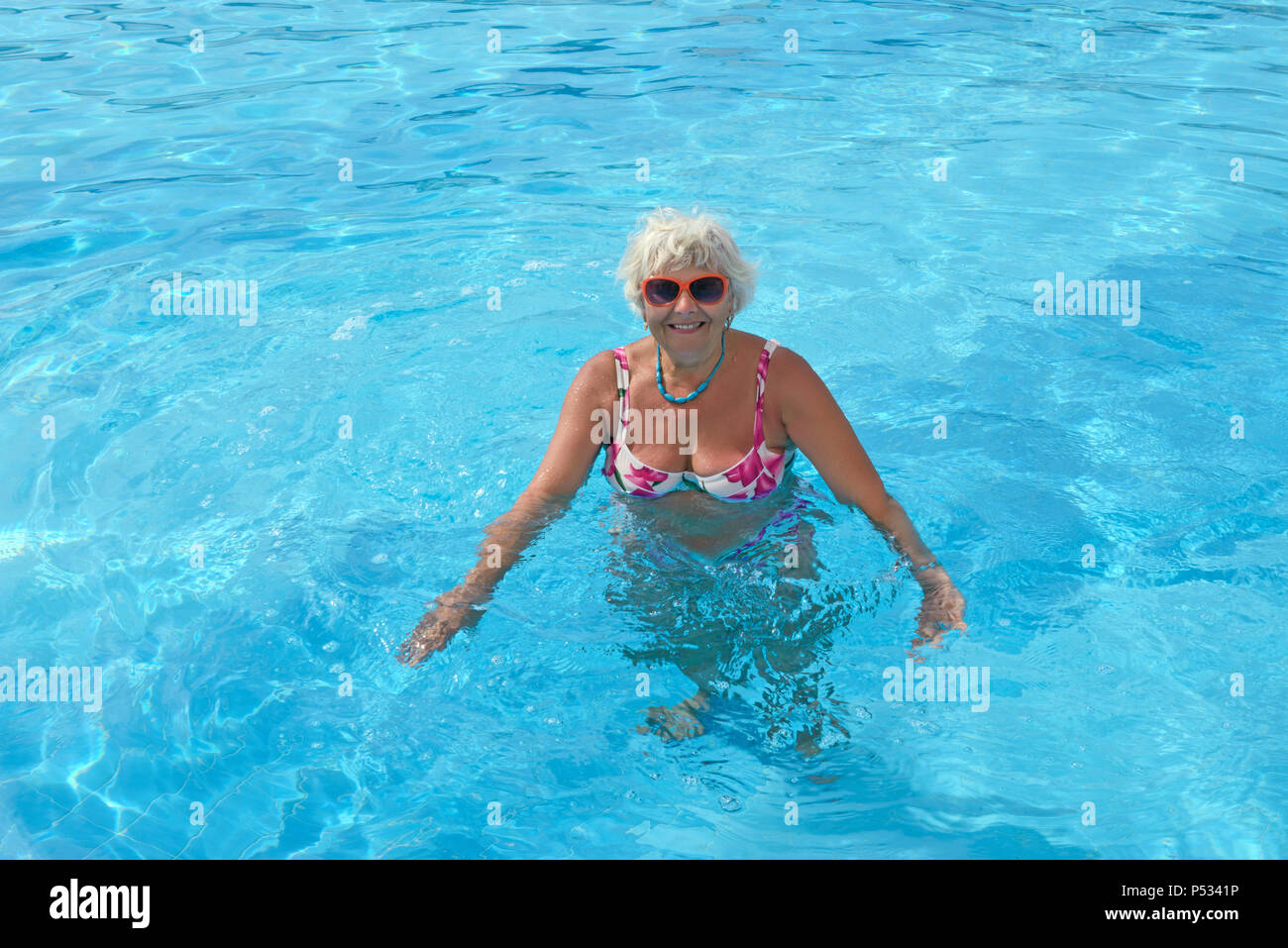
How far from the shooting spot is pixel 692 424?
3.62 metres

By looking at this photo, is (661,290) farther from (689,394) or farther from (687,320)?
(689,394)

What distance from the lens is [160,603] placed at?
13.3ft

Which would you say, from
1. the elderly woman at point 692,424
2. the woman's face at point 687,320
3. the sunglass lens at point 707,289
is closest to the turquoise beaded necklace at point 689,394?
the elderly woman at point 692,424

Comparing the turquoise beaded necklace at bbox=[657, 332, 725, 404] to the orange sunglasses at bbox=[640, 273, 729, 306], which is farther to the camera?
the turquoise beaded necklace at bbox=[657, 332, 725, 404]

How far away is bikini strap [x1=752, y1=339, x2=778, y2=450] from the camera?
3521 mm

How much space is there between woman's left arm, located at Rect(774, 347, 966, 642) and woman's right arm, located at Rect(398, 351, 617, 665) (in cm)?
56

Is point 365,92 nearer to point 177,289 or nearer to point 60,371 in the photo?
point 177,289

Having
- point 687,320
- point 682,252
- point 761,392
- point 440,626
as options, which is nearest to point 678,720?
point 440,626

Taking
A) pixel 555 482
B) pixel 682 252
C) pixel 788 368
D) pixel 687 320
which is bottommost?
pixel 555 482

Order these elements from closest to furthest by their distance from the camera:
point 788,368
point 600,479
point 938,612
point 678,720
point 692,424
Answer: point 938,612
point 678,720
point 788,368
point 692,424
point 600,479

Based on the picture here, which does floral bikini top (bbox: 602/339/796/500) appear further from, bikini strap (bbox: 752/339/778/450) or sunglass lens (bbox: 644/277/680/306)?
sunglass lens (bbox: 644/277/680/306)

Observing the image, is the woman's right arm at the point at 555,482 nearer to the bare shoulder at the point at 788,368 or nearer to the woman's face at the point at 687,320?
the woman's face at the point at 687,320

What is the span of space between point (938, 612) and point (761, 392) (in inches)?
33.6

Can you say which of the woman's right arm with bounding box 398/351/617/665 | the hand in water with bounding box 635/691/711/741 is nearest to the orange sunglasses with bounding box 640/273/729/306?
the woman's right arm with bounding box 398/351/617/665
